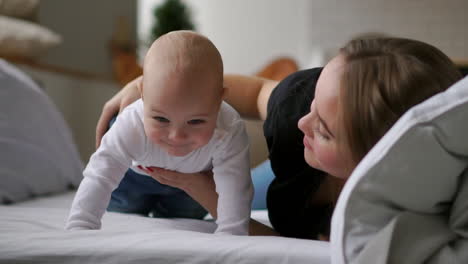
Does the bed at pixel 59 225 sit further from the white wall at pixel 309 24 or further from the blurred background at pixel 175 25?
the white wall at pixel 309 24

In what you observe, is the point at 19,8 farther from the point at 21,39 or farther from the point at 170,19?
the point at 170,19

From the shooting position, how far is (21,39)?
2.32 meters

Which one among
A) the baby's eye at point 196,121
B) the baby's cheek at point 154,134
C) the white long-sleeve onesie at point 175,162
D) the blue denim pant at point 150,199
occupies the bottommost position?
the blue denim pant at point 150,199

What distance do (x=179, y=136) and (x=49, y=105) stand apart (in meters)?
0.82

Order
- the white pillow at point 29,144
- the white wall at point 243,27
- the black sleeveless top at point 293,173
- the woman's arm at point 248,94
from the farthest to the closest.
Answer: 1. the white wall at point 243,27
2. the white pillow at point 29,144
3. the woman's arm at point 248,94
4. the black sleeveless top at point 293,173

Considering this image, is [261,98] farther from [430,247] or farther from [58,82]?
[58,82]

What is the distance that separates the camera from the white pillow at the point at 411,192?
577 millimetres

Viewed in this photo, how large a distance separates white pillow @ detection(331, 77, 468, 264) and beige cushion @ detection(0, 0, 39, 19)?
85.3 inches

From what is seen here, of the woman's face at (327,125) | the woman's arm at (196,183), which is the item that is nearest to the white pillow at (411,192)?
the woman's face at (327,125)

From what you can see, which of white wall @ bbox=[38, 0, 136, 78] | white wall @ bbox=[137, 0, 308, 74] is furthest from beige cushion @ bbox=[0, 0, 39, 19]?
Answer: white wall @ bbox=[137, 0, 308, 74]

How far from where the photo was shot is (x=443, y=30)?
14.1 feet

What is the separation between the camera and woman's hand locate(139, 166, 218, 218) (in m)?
1.02

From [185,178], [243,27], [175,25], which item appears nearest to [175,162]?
[185,178]

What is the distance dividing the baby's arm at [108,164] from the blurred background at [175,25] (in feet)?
2.29
